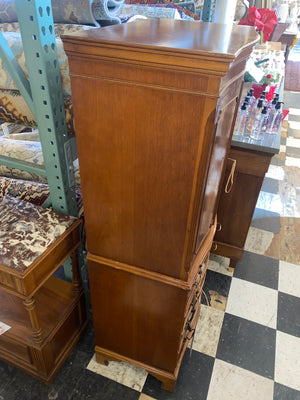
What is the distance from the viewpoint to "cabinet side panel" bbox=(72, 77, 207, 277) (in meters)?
0.71

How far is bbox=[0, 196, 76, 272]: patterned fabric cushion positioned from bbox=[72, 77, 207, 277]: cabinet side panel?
164 millimetres

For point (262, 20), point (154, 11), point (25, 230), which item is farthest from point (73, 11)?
point (262, 20)

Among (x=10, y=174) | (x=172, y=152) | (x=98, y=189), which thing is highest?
(x=172, y=152)

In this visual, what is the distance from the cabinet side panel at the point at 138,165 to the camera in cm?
71

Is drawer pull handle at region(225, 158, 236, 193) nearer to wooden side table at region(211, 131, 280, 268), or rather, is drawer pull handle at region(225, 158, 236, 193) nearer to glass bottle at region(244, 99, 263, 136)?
wooden side table at region(211, 131, 280, 268)

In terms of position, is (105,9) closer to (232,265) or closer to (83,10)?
(83,10)

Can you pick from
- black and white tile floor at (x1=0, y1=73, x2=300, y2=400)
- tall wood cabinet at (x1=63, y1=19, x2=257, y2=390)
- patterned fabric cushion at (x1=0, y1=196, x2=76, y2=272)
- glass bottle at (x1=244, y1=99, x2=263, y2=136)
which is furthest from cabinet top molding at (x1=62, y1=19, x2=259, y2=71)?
black and white tile floor at (x1=0, y1=73, x2=300, y2=400)

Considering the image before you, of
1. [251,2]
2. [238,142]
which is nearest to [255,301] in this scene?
[238,142]

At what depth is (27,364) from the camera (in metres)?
1.29

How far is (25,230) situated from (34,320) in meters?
0.32

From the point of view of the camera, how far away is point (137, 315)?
1140mm

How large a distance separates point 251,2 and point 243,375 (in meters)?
5.79

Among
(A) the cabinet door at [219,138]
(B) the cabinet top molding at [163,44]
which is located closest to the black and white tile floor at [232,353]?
(A) the cabinet door at [219,138]

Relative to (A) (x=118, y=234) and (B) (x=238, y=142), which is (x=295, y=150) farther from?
(A) (x=118, y=234)
